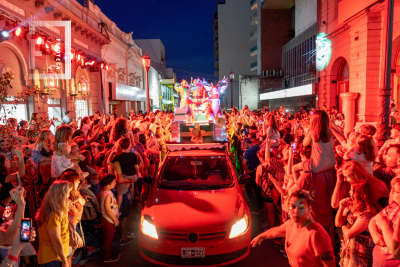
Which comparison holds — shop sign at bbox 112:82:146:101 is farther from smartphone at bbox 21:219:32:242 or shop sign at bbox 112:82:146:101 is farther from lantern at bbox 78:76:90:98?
smartphone at bbox 21:219:32:242

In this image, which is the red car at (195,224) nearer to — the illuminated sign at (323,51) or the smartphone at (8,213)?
the smartphone at (8,213)

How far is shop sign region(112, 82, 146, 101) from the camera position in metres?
21.2

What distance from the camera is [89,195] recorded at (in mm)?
4266

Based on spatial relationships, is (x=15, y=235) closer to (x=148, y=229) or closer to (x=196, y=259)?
(x=148, y=229)

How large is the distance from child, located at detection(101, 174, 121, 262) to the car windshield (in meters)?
0.85

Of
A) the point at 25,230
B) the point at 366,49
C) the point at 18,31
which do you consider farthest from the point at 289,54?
the point at 25,230

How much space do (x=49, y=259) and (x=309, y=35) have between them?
26.3 metres

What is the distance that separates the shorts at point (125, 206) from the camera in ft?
15.7

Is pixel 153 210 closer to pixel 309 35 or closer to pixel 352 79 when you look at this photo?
pixel 352 79

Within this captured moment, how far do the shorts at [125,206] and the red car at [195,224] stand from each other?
565 mm

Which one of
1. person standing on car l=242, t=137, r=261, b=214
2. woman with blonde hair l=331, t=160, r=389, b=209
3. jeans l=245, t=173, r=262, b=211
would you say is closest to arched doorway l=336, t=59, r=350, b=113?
person standing on car l=242, t=137, r=261, b=214

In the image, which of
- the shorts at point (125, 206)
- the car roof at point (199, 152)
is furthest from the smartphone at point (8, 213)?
the car roof at point (199, 152)

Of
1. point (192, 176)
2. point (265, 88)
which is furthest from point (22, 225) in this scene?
point (265, 88)

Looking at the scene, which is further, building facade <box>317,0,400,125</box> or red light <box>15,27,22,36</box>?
building facade <box>317,0,400,125</box>
